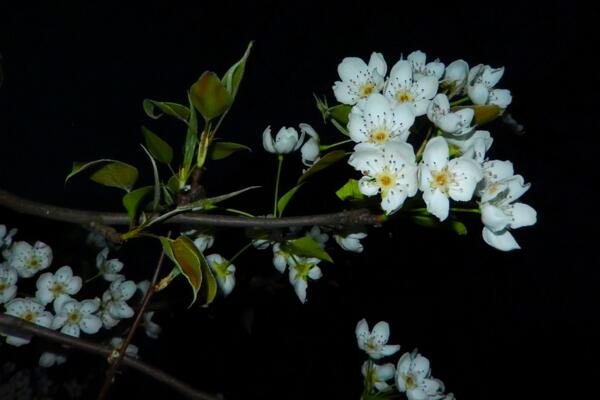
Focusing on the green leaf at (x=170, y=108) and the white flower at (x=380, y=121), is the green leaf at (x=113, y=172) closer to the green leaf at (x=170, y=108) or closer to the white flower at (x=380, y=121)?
the green leaf at (x=170, y=108)

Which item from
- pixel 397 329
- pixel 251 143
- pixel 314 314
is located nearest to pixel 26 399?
pixel 314 314

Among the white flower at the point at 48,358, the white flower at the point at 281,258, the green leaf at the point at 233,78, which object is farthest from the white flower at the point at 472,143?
the white flower at the point at 48,358

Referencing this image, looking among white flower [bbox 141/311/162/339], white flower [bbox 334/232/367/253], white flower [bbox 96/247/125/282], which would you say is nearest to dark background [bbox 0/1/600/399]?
white flower [bbox 141/311/162/339]

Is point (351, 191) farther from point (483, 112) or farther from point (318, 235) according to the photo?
point (318, 235)

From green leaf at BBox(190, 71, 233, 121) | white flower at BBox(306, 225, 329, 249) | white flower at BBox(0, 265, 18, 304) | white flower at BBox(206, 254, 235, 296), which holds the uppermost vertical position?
green leaf at BBox(190, 71, 233, 121)

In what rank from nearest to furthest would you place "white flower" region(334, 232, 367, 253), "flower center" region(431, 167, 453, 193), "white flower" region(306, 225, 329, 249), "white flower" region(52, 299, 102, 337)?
"flower center" region(431, 167, 453, 193) → "white flower" region(334, 232, 367, 253) → "white flower" region(52, 299, 102, 337) → "white flower" region(306, 225, 329, 249)

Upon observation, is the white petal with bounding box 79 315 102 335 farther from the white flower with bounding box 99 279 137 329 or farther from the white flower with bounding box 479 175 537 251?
the white flower with bounding box 479 175 537 251

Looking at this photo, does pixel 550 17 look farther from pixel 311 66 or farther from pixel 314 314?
pixel 314 314

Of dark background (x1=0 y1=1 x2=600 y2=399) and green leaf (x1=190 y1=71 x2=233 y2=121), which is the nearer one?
green leaf (x1=190 y1=71 x2=233 y2=121)
